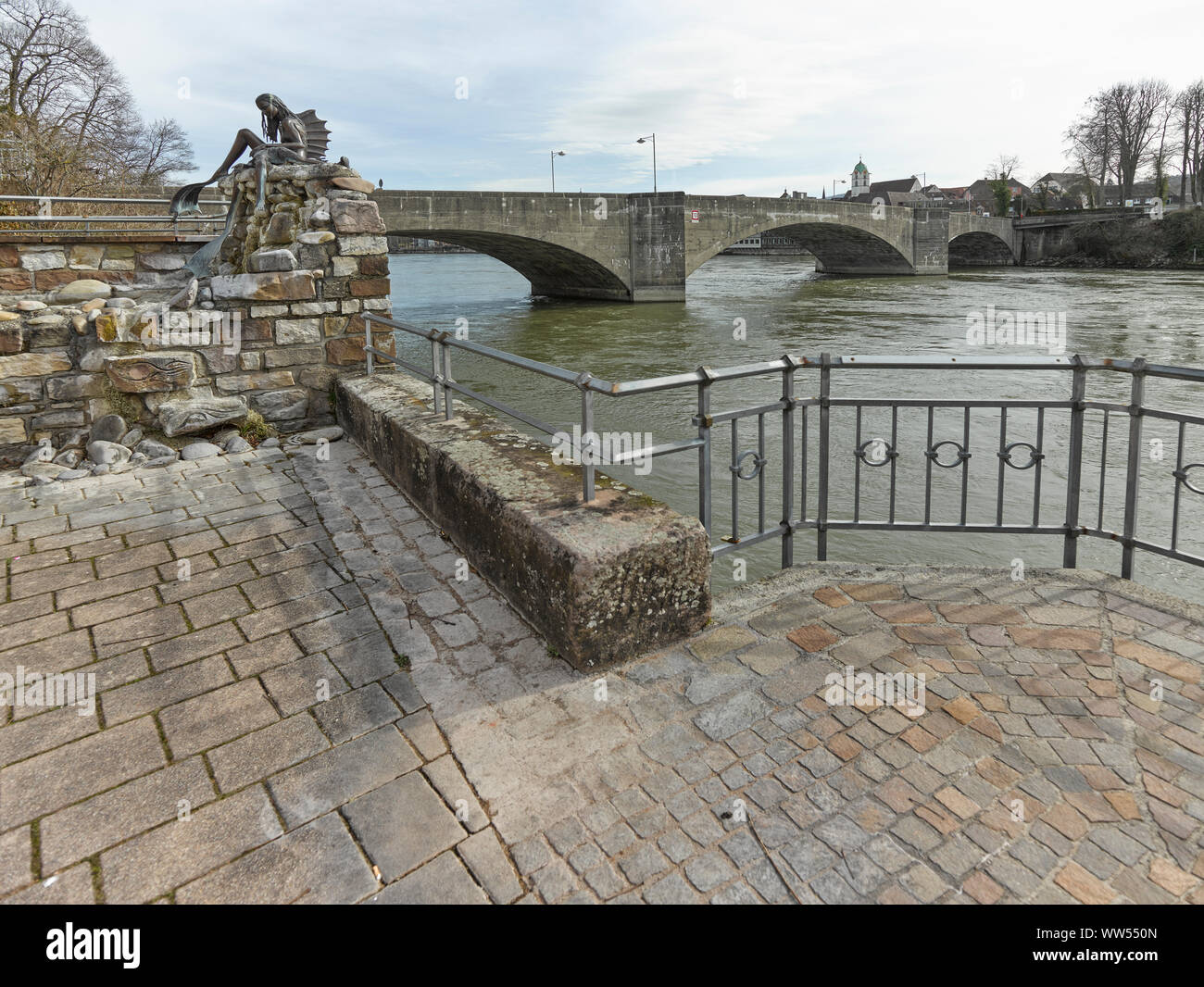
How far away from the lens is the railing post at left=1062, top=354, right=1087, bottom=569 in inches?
150

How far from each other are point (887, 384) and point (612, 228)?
1981cm

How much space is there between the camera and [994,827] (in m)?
2.24

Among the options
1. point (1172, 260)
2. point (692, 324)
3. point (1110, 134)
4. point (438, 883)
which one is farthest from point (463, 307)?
point (1110, 134)

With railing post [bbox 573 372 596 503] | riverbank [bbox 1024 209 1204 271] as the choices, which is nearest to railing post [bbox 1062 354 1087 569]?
railing post [bbox 573 372 596 503]

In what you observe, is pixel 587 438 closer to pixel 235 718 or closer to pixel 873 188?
pixel 235 718

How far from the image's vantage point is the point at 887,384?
42.8 ft

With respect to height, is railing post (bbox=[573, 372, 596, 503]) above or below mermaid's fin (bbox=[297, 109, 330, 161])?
below

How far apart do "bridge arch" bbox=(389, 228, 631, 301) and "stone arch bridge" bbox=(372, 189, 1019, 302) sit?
0.15 ft

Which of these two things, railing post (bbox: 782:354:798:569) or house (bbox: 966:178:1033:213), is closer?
railing post (bbox: 782:354:798:569)

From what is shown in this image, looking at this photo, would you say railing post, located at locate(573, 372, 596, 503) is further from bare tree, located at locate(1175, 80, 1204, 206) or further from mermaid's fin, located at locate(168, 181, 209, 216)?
bare tree, located at locate(1175, 80, 1204, 206)

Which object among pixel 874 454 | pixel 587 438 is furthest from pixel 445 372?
pixel 874 454

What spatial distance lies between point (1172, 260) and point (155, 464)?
5175 cm
